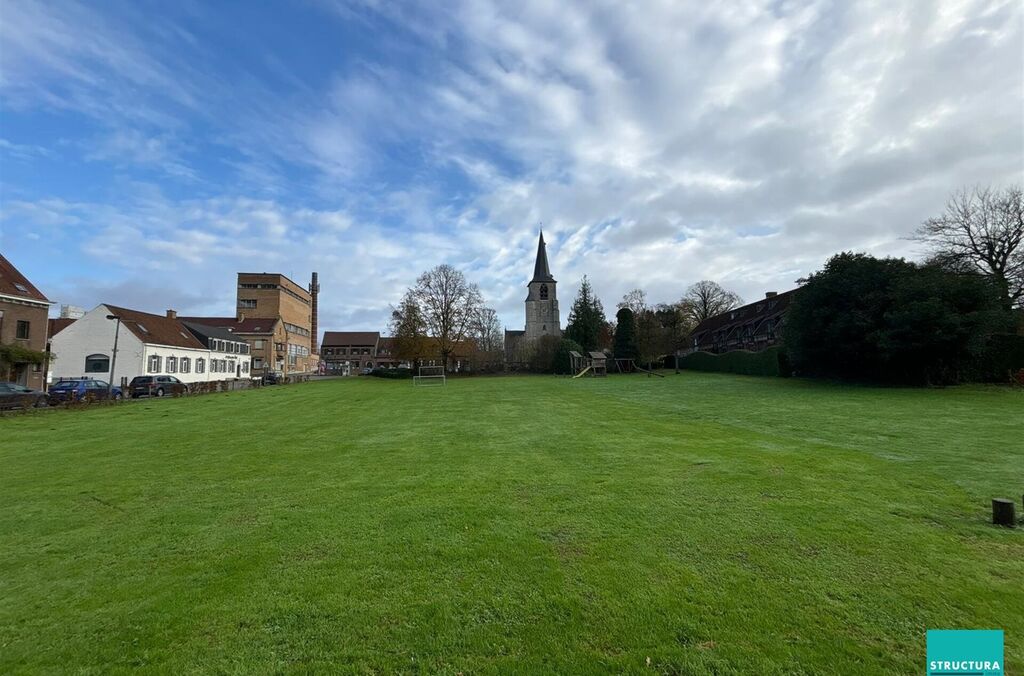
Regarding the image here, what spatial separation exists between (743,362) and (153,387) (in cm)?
4538

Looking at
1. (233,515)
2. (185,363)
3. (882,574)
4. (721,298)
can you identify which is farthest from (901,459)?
(721,298)

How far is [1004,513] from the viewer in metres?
5.02


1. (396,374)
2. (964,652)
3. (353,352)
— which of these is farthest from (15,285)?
(353,352)

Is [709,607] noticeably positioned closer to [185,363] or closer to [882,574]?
[882,574]

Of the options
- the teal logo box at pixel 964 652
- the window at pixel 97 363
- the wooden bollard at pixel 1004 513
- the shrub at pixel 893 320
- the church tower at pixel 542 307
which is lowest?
the teal logo box at pixel 964 652

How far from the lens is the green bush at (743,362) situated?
115ft

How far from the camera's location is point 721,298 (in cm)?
7344

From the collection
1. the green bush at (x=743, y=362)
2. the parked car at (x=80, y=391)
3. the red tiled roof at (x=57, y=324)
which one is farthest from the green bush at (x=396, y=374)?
the green bush at (x=743, y=362)

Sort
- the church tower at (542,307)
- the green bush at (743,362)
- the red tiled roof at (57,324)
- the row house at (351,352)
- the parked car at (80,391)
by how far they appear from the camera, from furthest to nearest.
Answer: the row house at (351,352) < the church tower at (542,307) < the red tiled roof at (57,324) < the green bush at (743,362) < the parked car at (80,391)

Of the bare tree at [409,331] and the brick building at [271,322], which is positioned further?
the brick building at [271,322]

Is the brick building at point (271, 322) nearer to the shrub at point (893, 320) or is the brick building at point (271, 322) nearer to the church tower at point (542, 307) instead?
the church tower at point (542, 307)

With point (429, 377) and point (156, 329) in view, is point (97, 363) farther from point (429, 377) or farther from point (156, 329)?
point (429, 377)

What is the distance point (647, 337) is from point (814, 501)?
4822 cm

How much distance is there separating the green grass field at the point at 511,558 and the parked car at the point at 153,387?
23.9 meters
